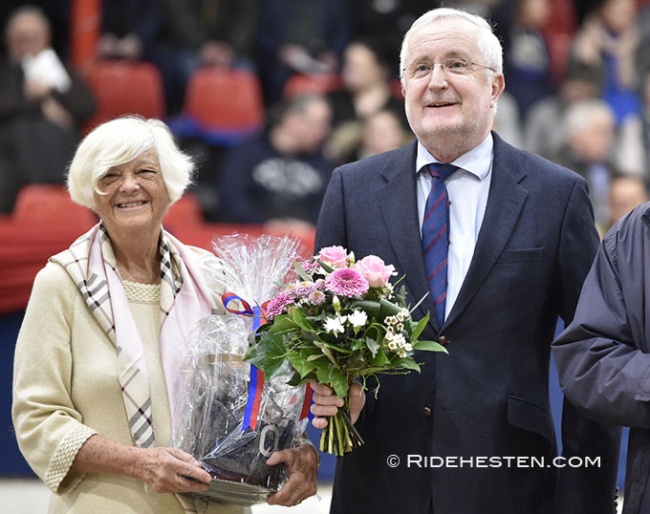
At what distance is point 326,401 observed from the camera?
8.95ft

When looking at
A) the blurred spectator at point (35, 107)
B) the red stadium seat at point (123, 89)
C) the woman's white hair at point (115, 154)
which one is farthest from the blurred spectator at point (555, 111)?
the woman's white hair at point (115, 154)

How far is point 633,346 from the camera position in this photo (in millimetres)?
2613

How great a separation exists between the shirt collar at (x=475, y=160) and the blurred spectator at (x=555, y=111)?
5.18 metres

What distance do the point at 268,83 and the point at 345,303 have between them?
5.79 metres

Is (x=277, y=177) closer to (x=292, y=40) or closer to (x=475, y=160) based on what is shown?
(x=292, y=40)

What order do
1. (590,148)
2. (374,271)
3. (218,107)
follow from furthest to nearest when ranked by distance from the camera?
(590,148) < (218,107) < (374,271)

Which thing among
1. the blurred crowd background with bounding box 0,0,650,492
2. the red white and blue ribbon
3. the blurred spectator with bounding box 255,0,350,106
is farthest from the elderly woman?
the blurred spectator with bounding box 255,0,350,106

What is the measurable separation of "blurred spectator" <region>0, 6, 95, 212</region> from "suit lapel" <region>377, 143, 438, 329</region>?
4.13 meters

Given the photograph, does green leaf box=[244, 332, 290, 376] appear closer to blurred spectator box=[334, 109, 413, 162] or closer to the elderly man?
the elderly man

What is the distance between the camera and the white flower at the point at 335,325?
262cm

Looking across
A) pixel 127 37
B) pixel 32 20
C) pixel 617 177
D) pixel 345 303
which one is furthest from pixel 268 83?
pixel 345 303

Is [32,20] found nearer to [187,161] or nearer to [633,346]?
[187,161]

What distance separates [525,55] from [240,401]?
628 centimetres

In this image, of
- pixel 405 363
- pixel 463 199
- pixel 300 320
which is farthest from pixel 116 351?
A: pixel 463 199
